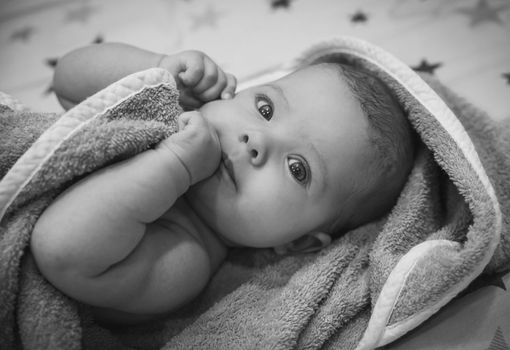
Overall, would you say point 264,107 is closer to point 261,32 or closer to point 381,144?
point 381,144

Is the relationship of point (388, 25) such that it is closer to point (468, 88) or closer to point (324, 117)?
point (468, 88)

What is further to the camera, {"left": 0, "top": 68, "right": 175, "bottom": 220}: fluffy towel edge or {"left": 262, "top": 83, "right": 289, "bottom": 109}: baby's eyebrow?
{"left": 262, "top": 83, "right": 289, "bottom": 109}: baby's eyebrow

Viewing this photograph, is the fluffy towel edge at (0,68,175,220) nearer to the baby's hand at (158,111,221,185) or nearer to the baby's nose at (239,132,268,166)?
the baby's hand at (158,111,221,185)

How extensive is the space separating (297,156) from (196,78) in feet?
0.93

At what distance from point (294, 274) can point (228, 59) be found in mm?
743

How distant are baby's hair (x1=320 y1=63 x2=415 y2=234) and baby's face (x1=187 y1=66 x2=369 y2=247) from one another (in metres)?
0.02

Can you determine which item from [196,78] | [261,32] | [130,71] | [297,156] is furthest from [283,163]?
[261,32]

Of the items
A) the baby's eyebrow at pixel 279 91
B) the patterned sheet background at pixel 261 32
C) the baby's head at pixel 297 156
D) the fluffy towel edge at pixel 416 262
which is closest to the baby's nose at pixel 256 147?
the baby's head at pixel 297 156

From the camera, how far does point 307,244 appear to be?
108 cm

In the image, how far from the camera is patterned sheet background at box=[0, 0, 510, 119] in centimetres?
143

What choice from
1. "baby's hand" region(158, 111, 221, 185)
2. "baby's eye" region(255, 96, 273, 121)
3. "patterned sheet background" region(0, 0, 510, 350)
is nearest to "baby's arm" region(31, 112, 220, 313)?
"baby's hand" region(158, 111, 221, 185)

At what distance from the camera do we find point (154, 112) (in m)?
0.91

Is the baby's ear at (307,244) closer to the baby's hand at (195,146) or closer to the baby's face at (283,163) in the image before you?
the baby's face at (283,163)

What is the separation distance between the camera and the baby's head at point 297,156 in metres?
0.95
